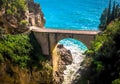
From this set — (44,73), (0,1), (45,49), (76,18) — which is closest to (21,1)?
(0,1)

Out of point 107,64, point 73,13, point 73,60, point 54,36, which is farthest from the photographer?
point 73,13

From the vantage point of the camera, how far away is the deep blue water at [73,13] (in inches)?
3051

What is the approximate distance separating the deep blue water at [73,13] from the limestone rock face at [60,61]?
537 inches

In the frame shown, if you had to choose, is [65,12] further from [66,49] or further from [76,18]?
[66,49]

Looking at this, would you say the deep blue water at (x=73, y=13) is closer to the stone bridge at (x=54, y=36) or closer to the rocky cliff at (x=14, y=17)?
the rocky cliff at (x=14, y=17)

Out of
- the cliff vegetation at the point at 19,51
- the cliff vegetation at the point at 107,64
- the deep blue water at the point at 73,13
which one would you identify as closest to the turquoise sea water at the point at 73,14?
→ the deep blue water at the point at 73,13

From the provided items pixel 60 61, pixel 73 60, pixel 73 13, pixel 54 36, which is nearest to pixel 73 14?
pixel 73 13

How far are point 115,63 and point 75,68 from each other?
107 feet

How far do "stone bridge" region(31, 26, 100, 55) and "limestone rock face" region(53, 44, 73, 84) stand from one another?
3.82 m

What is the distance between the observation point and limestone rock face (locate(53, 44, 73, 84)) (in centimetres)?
5291

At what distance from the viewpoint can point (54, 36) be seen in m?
51.2

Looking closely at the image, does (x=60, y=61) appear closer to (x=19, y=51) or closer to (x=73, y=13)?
(x=19, y=51)

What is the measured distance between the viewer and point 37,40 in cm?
5288

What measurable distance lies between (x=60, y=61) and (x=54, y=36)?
9265mm
